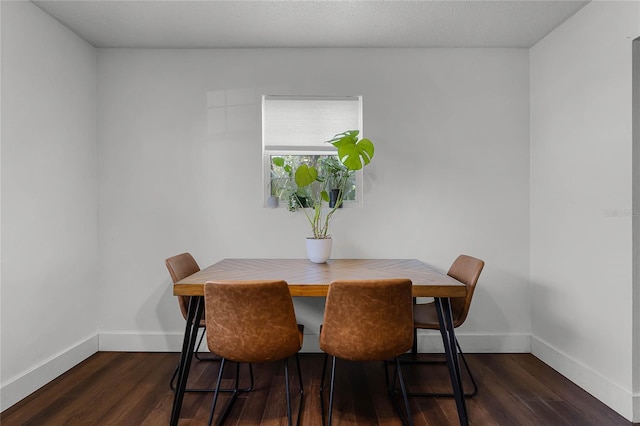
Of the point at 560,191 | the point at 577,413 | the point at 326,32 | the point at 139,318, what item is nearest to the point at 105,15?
the point at 326,32

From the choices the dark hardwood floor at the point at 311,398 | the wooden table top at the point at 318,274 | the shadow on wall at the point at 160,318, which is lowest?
the dark hardwood floor at the point at 311,398

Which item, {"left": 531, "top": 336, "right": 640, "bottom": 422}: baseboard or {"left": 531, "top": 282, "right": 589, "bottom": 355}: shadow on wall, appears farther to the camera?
{"left": 531, "top": 282, "right": 589, "bottom": 355}: shadow on wall

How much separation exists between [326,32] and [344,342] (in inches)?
92.4

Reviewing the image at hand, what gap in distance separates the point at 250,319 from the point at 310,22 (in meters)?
2.20

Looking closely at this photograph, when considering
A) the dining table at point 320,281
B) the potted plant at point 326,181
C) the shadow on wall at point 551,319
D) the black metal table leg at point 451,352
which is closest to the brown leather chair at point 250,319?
the dining table at point 320,281

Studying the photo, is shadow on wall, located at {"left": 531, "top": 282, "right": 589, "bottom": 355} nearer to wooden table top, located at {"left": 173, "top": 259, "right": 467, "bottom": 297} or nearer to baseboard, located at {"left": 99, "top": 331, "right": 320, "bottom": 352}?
wooden table top, located at {"left": 173, "top": 259, "right": 467, "bottom": 297}

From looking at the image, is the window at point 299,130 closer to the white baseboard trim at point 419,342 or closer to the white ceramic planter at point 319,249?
the white ceramic planter at point 319,249

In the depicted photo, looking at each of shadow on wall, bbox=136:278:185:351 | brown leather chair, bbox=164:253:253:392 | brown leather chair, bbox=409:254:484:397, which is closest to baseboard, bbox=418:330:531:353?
brown leather chair, bbox=409:254:484:397

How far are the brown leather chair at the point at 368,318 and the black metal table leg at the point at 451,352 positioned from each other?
0.86ft

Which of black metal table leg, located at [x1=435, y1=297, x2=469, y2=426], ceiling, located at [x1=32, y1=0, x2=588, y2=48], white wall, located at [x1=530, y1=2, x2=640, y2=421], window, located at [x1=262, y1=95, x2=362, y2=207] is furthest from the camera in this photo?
window, located at [x1=262, y1=95, x2=362, y2=207]

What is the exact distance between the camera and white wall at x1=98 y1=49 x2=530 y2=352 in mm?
3051

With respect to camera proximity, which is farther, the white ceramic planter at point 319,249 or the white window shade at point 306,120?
the white window shade at point 306,120

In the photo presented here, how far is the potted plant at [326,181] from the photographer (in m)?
2.56

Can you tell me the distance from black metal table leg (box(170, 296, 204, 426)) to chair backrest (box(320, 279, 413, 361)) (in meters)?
0.77
